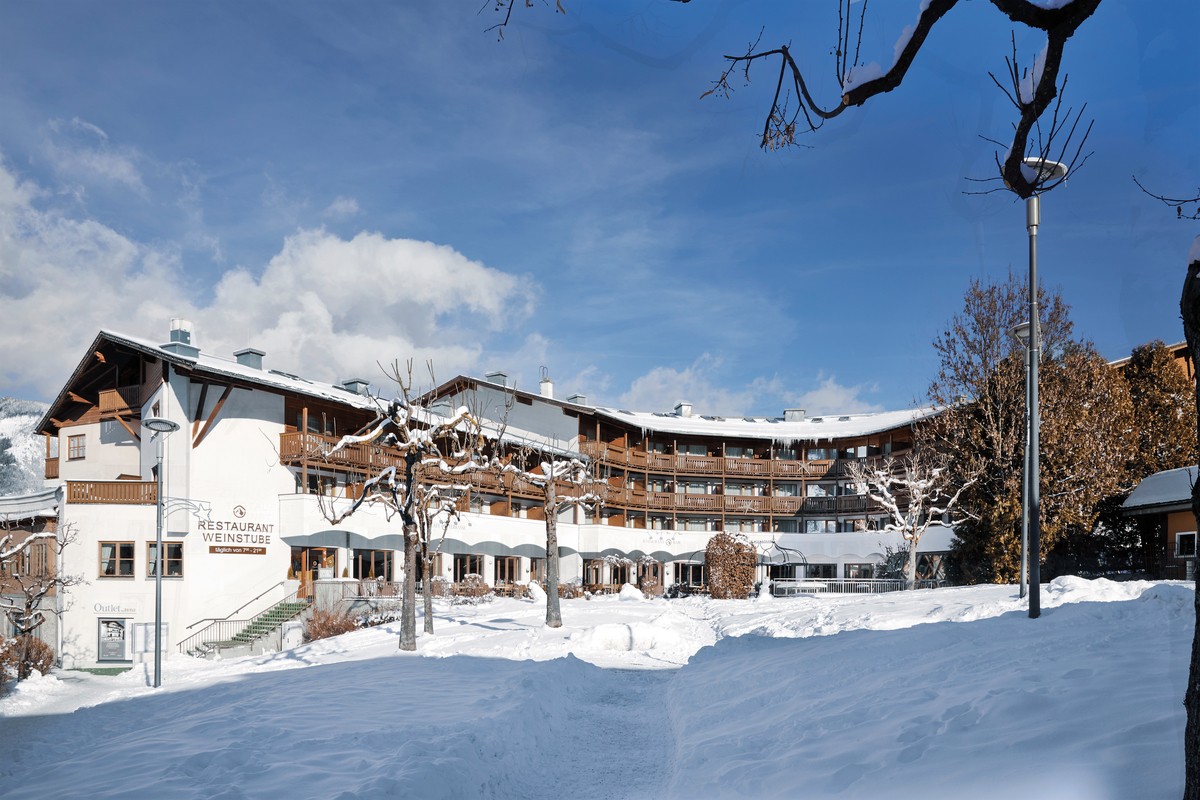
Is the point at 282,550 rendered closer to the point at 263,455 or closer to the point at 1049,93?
the point at 263,455

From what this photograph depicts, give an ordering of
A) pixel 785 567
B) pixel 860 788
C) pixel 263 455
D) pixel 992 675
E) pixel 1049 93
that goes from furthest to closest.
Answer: pixel 785 567 < pixel 263 455 < pixel 992 675 < pixel 860 788 < pixel 1049 93

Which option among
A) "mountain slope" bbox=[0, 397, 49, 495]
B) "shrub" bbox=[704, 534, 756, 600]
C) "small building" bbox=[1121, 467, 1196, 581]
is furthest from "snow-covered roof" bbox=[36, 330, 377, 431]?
"mountain slope" bbox=[0, 397, 49, 495]

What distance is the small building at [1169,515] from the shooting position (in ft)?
84.4

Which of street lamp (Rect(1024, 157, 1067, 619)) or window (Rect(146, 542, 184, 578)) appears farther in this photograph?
window (Rect(146, 542, 184, 578))

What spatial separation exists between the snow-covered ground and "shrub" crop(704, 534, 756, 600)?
54.1ft

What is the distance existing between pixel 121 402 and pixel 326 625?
48.8 feet

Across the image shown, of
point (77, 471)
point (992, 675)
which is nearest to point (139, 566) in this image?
point (77, 471)

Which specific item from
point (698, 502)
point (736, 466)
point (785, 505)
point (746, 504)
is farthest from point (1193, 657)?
point (736, 466)

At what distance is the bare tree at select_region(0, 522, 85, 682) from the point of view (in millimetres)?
26703

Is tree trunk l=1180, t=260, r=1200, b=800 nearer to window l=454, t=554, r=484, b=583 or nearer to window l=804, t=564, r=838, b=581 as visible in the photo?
window l=454, t=554, r=484, b=583

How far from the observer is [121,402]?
34.2 meters

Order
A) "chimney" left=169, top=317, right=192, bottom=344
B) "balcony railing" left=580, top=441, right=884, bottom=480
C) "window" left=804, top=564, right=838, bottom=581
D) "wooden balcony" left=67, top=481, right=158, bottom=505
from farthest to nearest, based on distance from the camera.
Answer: "balcony railing" left=580, top=441, right=884, bottom=480, "window" left=804, top=564, right=838, bottom=581, "chimney" left=169, top=317, right=192, bottom=344, "wooden balcony" left=67, top=481, right=158, bottom=505

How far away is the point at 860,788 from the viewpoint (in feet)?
20.1

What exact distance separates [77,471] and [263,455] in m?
9.31
